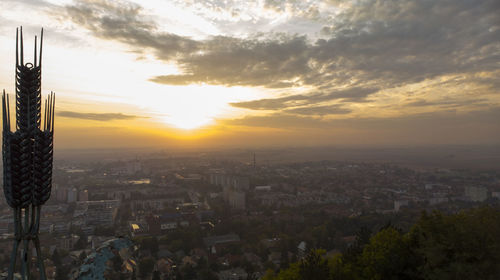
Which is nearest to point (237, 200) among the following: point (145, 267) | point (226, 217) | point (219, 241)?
point (226, 217)

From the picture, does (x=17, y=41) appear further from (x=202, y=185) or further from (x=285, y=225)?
(x=202, y=185)

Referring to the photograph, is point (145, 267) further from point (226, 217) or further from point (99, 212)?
point (99, 212)

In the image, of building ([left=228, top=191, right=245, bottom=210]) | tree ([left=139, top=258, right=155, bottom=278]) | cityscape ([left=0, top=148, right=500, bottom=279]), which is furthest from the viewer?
building ([left=228, top=191, right=245, bottom=210])

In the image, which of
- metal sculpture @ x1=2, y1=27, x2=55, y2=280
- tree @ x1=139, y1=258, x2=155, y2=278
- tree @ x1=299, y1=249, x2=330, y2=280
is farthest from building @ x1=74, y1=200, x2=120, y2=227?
metal sculpture @ x1=2, y1=27, x2=55, y2=280

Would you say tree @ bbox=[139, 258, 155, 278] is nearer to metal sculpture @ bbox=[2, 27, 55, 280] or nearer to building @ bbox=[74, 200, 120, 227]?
building @ bbox=[74, 200, 120, 227]

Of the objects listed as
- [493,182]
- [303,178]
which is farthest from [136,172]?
[493,182]

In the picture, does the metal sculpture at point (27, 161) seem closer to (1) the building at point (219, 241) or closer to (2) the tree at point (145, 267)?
(2) the tree at point (145, 267)

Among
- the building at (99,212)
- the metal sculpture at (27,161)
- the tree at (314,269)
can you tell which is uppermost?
the metal sculpture at (27,161)

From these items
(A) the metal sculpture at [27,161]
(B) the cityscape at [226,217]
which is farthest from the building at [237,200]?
(A) the metal sculpture at [27,161]
